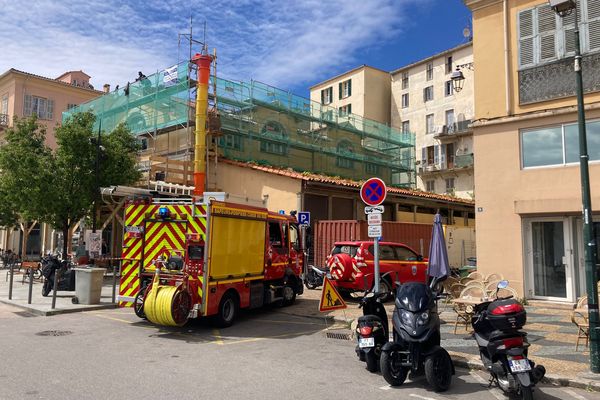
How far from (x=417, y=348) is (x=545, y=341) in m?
3.87

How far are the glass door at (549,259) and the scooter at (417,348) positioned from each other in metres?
7.70

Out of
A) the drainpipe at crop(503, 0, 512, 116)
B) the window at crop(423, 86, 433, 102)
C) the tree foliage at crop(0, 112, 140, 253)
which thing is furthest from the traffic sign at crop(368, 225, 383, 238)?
the window at crop(423, 86, 433, 102)

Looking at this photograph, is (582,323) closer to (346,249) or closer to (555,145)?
(555,145)

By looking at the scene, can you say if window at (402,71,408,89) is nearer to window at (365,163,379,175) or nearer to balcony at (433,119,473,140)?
Answer: balcony at (433,119,473,140)

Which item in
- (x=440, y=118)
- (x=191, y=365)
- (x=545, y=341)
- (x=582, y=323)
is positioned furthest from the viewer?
(x=440, y=118)

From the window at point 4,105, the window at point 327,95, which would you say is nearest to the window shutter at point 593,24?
the window at point 4,105

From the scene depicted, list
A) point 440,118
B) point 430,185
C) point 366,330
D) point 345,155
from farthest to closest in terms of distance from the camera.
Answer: point 430,185 < point 440,118 < point 345,155 < point 366,330

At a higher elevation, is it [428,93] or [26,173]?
[428,93]

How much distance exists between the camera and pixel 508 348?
17.9ft

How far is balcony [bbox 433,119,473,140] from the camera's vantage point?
141 ft

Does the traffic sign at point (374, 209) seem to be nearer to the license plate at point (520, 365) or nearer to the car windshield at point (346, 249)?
the license plate at point (520, 365)

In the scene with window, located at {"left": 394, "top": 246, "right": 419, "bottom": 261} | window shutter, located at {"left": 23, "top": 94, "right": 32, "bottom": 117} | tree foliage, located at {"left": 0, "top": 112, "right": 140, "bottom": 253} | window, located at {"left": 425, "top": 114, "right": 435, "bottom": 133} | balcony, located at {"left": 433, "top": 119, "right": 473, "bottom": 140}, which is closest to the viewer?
window, located at {"left": 394, "top": 246, "right": 419, "bottom": 261}

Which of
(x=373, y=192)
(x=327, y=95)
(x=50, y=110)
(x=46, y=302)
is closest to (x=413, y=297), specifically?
(x=373, y=192)

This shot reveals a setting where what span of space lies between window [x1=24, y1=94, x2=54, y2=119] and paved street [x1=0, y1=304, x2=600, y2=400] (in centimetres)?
3459
